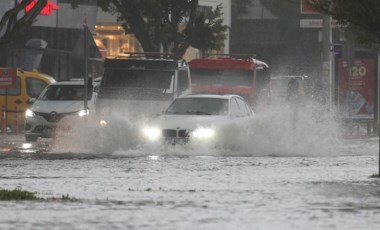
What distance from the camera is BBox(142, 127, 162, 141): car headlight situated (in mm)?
29453

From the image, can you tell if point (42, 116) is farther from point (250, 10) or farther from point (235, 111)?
point (250, 10)

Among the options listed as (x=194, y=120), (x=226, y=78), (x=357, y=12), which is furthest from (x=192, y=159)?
(x=226, y=78)

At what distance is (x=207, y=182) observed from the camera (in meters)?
20.5

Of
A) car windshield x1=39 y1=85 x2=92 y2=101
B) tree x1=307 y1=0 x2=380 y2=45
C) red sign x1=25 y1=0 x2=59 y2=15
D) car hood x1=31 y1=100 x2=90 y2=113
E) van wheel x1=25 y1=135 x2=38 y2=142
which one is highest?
red sign x1=25 y1=0 x2=59 y2=15

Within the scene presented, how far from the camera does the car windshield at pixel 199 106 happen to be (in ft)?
101

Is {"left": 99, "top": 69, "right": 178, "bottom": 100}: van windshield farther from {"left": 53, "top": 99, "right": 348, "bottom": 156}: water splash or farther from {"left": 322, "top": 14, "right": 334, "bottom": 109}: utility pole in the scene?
{"left": 322, "top": 14, "right": 334, "bottom": 109}: utility pole

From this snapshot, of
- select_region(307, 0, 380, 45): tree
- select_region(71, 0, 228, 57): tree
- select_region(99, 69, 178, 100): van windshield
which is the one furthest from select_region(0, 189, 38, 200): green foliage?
select_region(71, 0, 228, 57): tree

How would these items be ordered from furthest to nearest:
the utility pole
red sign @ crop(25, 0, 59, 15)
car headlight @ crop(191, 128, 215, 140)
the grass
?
red sign @ crop(25, 0, 59, 15) → the utility pole → car headlight @ crop(191, 128, 215, 140) → the grass

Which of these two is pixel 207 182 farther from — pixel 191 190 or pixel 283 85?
pixel 283 85

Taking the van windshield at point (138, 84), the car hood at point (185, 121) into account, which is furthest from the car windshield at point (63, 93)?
the car hood at point (185, 121)

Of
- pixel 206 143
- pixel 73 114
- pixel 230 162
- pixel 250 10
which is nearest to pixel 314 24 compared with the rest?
pixel 73 114

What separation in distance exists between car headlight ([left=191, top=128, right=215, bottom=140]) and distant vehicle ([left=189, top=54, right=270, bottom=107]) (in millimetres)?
14745

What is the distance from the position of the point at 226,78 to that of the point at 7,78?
7.39m

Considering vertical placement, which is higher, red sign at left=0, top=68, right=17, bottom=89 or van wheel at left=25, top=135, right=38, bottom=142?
red sign at left=0, top=68, right=17, bottom=89
